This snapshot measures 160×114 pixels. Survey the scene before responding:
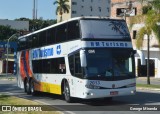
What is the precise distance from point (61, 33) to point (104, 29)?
279 centimetres

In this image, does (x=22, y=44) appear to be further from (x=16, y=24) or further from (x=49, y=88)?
(x=16, y=24)

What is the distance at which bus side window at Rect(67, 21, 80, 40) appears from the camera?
64.0 ft

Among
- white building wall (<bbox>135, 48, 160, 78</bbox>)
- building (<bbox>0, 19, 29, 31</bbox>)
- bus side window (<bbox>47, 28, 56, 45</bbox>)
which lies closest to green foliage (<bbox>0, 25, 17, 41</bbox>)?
building (<bbox>0, 19, 29, 31</bbox>)

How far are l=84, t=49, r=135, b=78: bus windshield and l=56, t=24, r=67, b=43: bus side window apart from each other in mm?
2713

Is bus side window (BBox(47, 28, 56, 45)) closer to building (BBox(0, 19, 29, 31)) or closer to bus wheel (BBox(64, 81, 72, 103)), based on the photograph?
bus wheel (BBox(64, 81, 72, 103))

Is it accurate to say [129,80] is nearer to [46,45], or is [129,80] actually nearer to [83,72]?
[83,72]

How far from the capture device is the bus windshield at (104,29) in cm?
1912

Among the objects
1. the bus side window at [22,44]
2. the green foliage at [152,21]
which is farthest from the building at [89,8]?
the bus side window at [22,44]

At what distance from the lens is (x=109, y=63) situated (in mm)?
18812

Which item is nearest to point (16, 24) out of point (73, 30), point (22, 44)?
point (22, 44)

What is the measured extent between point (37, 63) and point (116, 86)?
791 cm

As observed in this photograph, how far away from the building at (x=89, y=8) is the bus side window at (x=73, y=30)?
118 m

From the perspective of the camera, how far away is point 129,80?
19.1 m

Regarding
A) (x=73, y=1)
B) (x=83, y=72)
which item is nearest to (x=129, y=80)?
(x=83, y=72)
